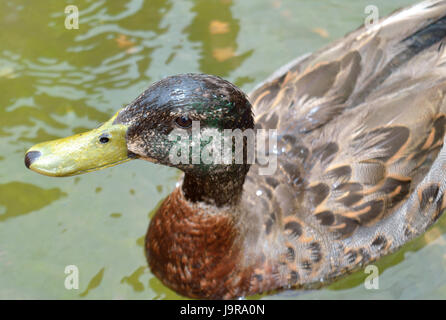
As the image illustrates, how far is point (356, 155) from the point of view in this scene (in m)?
3.91

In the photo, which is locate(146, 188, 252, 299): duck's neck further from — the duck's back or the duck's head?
the duck's head

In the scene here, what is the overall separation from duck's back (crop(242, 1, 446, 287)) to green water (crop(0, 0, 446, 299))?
1.19ft

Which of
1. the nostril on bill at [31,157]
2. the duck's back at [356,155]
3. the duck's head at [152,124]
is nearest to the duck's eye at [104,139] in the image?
the duck's head at [152,124]

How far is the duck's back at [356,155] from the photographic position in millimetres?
3871

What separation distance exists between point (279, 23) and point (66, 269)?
2.95m

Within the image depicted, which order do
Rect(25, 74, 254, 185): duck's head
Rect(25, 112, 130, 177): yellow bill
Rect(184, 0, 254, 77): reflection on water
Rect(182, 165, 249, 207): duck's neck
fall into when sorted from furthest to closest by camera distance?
Rect(184, 0, 254, 77): reflection on water → Rect(182, 165, 249, 207): duck's neck → Rect(25, 112, 130, 177): yellow bill → Rect(25, 74, 254, 185): duck's head

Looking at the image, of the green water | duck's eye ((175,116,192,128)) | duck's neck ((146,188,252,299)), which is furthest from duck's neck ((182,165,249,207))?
the green water

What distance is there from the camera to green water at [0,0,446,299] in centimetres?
428

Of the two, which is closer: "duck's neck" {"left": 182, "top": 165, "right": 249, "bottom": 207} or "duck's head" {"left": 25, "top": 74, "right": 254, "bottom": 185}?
"duck's head" {"left": 25, "top": 74, "right": 254, "bottom": 185}

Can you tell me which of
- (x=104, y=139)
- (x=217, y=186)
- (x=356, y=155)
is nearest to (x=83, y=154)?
(x=104, y=139)

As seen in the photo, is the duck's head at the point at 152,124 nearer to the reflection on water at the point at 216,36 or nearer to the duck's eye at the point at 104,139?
the duck's eye at the point at 104,139

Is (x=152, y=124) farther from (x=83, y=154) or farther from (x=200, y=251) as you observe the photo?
(x=200, y=251)

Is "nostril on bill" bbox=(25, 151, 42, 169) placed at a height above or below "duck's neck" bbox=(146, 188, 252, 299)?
above

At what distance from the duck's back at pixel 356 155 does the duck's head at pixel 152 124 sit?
2.48 ft
